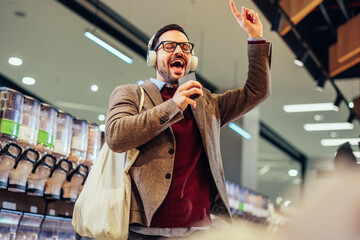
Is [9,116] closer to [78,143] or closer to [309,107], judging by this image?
[78,143]

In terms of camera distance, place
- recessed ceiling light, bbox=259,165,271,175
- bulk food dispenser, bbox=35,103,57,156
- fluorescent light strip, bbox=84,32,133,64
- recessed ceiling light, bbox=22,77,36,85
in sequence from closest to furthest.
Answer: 1. bulk food dispenser, bbox=35,103,57,156
2. fluorescent light strip, bbox=84,32,133,64
3. recessed ceiling light, bbox=22,77,36,85
4. recessed ceiling light, bbox=259,165,271,175

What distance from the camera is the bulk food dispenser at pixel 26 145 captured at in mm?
2354

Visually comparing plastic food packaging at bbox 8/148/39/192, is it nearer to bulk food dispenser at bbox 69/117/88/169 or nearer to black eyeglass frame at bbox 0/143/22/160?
black eyeglass frame at bbox 0/143/22/160

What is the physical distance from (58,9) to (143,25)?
1.36 metres

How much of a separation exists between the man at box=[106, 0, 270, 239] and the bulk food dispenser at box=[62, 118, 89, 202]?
54.4 inches

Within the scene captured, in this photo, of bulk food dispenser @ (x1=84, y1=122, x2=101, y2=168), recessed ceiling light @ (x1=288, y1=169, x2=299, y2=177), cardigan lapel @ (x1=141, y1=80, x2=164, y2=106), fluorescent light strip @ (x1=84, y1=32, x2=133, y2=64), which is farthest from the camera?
recessed ceiling light @ (x1=288, y1=169, x2=299, y2=177)

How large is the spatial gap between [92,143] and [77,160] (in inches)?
7.2

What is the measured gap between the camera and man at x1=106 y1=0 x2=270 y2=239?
1.32 m

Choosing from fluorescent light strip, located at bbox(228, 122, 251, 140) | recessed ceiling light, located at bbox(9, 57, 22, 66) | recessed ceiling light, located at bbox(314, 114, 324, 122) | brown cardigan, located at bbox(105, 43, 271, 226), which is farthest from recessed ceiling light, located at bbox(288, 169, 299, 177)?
brown cardigan, located at bbox(105, 43, 271, 226)

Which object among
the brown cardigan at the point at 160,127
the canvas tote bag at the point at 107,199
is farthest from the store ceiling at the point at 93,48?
the canvas tote bag at the point at 107,199

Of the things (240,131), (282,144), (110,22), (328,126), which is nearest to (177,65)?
(110,22)

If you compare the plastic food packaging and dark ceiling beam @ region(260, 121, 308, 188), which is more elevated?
dark ceiling beam @ region(260, 121, 308, 188)

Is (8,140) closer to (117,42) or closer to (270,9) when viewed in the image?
(270,9)

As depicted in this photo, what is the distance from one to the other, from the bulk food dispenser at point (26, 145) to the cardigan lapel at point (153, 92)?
1104 millimetres
